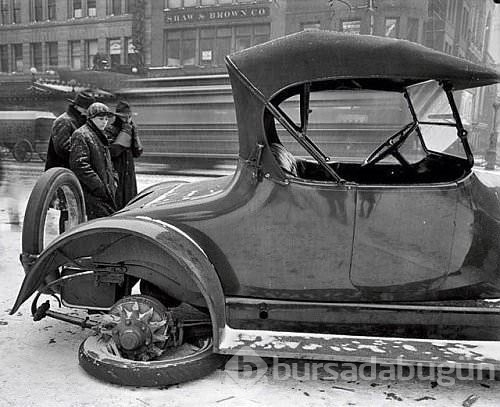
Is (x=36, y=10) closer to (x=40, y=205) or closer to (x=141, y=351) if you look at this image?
(x=40, y=205)

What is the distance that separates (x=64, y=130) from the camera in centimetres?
497

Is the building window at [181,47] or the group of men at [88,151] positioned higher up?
the building window at [181,47]

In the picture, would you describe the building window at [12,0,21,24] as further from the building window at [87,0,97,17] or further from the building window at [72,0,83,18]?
the building window at [87,0,97,17]

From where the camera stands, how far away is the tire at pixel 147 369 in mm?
2748

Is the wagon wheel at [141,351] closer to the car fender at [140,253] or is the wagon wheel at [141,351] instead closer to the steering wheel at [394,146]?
the car fender at [140,253]

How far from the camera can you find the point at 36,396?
269 cm

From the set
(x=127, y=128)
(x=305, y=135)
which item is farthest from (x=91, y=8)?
(x=305, y=135)

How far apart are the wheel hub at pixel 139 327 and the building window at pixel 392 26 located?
653cm

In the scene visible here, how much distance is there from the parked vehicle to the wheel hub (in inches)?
350

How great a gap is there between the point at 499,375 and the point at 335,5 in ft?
21.4

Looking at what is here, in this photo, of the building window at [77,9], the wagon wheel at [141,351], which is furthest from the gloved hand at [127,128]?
the building window at [77,9]

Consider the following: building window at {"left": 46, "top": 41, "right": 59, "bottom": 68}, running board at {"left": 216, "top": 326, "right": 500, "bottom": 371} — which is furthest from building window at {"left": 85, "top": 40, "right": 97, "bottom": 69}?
running board at {"left": 216, "top": 326, "right": 500, "bottom": 371}

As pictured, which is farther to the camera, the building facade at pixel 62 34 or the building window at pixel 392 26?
the building facade at pixel 62 34

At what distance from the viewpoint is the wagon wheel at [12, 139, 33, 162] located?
10.7m
